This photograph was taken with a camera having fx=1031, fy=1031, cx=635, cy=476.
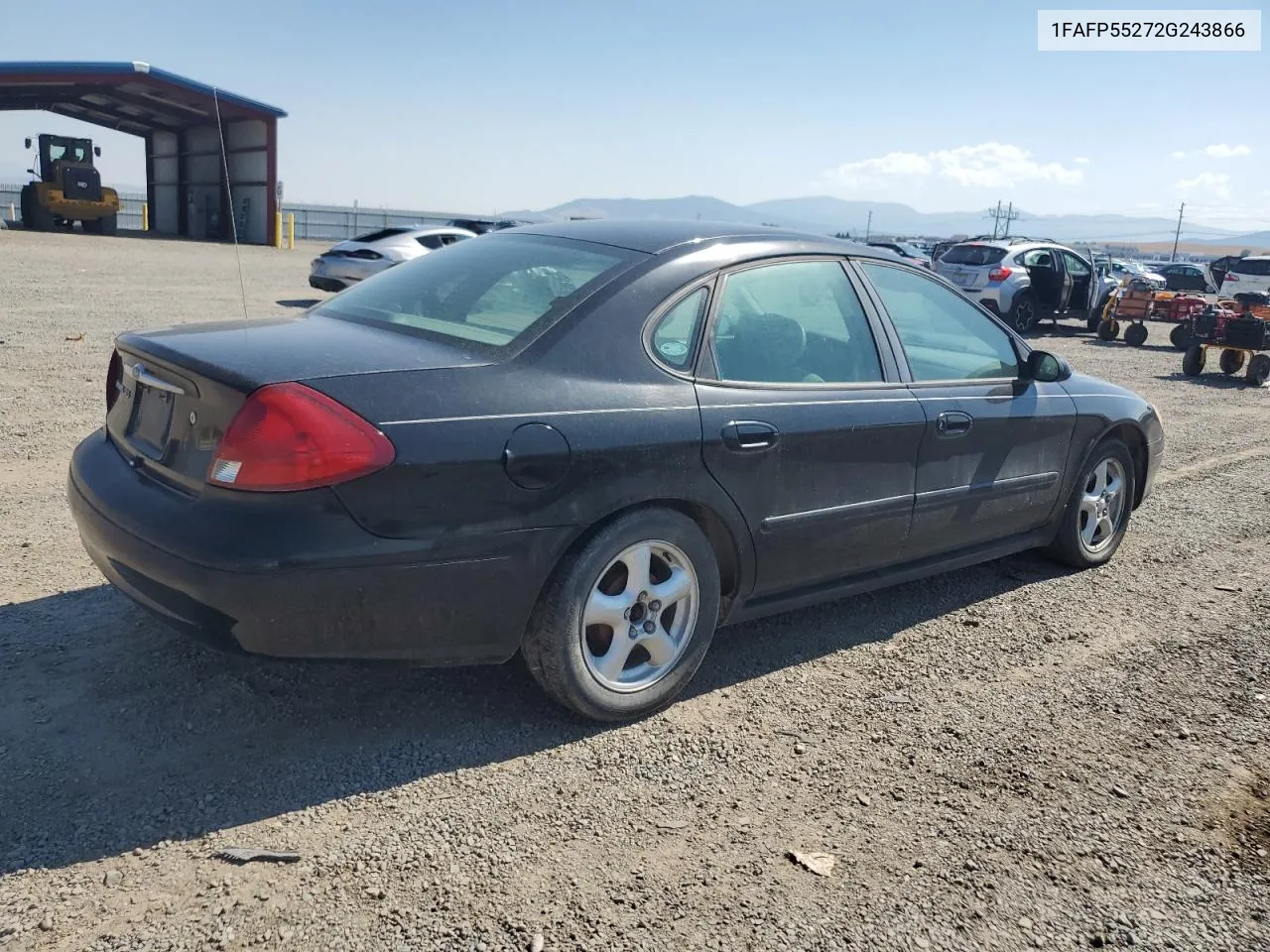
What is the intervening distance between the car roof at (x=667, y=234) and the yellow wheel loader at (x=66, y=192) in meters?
33.8

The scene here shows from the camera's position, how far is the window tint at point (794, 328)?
357cm

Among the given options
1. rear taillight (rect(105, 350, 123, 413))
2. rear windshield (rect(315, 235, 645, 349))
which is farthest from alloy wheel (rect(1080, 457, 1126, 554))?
rear taillight (rect(105, 350, 123, 413))

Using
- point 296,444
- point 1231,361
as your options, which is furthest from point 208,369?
point 1231,361

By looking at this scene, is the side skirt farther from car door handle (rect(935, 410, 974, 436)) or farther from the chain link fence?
the chain link fence

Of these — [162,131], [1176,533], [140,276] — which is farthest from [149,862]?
[162,131]

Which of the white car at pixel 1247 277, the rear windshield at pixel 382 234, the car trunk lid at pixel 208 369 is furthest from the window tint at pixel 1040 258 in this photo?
the car trunk lid at pixel 208 369

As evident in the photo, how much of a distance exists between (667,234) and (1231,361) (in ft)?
43.5

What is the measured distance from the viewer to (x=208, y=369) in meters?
2.91

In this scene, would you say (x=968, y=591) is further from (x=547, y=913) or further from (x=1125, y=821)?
(x=547, y=913)

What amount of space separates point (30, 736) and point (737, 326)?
8.34ft

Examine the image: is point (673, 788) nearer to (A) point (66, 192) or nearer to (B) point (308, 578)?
(B) point (308, 578)

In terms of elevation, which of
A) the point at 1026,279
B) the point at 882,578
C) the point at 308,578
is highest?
the point at 1026,279

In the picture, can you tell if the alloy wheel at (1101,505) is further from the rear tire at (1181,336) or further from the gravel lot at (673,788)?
the rear tire at (1181,336)

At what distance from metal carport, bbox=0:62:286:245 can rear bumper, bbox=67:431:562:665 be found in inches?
1204
